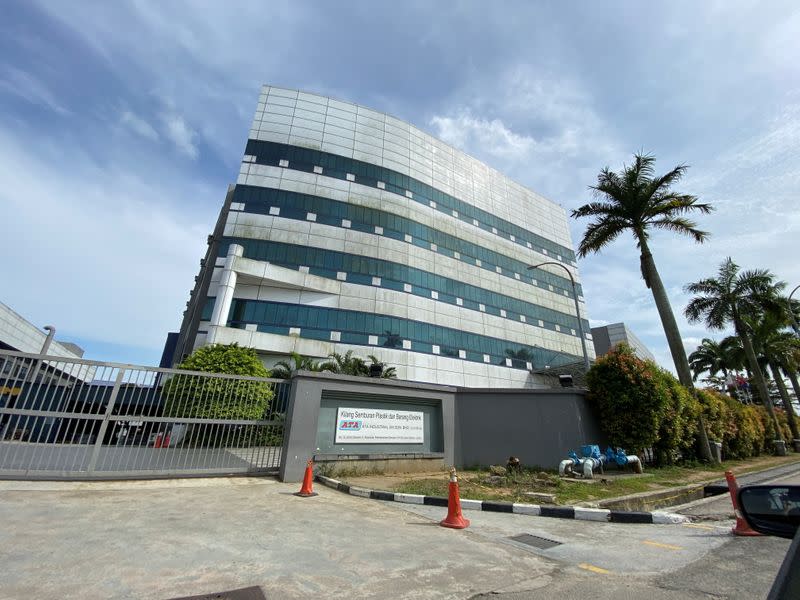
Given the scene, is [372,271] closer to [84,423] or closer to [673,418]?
[673,418]

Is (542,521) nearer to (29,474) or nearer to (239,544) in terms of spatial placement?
(239,544)

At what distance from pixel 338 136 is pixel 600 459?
30018 mm

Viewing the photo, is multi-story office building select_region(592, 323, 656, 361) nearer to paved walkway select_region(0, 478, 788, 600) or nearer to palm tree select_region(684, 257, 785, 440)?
palm tree select_region(684, 257, 785, 440)

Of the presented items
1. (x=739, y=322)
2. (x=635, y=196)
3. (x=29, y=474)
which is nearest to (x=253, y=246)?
(x=29, y=474)

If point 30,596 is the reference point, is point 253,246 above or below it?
above

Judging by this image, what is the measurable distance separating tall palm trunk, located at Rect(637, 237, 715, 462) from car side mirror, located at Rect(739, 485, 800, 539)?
16.9 m

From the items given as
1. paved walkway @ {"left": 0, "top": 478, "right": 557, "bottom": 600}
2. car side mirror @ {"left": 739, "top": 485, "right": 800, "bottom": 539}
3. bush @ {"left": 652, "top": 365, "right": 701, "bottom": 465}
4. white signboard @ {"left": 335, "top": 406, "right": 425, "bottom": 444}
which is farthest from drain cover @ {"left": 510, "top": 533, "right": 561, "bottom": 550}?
bush @ {"left": 652, "top": 365, "right": 701, "bottom": 465}

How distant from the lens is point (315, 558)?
13.5ft

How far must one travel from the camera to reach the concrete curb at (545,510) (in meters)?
6.36

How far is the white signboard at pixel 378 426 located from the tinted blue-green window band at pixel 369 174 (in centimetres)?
2333

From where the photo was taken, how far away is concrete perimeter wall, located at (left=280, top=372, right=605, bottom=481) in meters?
10.6

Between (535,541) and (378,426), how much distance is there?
21.7 feet

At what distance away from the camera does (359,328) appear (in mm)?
25656

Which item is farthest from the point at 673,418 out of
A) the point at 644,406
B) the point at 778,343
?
the point at 778,343
